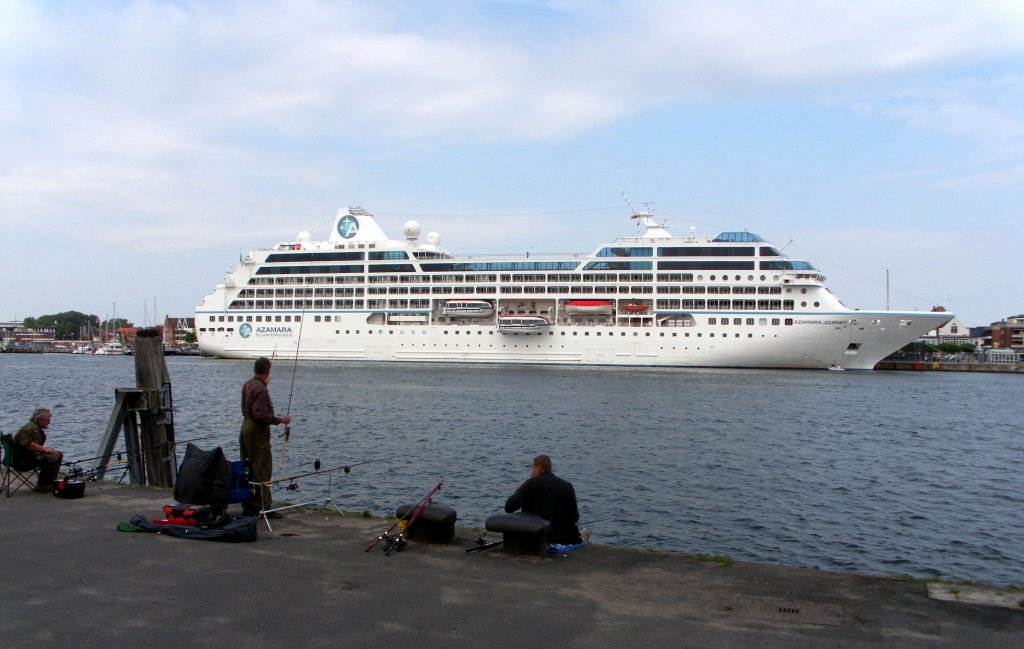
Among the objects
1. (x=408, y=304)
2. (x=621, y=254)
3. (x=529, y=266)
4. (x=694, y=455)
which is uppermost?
(x=621, y=254)

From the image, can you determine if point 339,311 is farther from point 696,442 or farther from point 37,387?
point 696,442

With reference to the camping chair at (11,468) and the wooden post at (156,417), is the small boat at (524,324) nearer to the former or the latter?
the wooden post at (156,417)

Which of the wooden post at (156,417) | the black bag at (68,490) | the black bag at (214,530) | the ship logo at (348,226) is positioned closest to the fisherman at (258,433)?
the black bag at (214,530)

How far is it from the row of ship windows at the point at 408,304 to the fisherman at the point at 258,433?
52.9 meters

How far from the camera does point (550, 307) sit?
67.9 meters

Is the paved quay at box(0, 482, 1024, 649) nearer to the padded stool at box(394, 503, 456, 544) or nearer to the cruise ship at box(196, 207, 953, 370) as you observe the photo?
the padded stool at box(394, 503, 456, 544)

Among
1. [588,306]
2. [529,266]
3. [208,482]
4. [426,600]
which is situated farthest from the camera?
[529,266]

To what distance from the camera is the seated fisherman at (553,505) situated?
816cm

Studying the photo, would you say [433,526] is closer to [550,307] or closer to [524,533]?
[524,533]

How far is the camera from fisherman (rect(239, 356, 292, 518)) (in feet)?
29.6

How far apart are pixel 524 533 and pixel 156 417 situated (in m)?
6.63

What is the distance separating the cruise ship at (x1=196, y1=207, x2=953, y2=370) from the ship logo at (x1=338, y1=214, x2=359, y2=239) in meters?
0.10

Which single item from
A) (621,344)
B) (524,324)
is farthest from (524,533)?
(524,324)

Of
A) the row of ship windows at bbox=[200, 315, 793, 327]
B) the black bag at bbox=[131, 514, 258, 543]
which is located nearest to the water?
the black bag at bbox=[131, 514, 258, 543]
